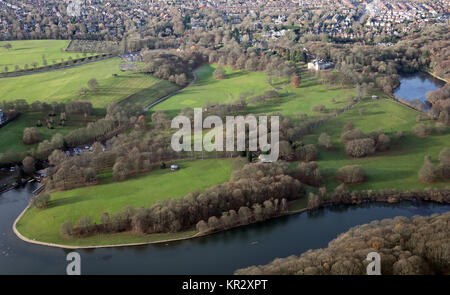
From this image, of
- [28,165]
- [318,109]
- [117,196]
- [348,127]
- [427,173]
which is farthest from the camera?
[318,109]

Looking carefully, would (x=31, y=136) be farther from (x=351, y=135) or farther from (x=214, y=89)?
(x=351, y=135)

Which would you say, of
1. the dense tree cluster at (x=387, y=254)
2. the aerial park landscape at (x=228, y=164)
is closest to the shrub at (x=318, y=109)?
the aerial park landscape at (x=228, y=164)

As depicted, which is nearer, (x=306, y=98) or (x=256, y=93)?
(x=306, y=98)

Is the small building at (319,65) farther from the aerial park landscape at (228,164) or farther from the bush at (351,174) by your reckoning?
the bush at (351,174)

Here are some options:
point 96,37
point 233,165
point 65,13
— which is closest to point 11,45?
point 96,37

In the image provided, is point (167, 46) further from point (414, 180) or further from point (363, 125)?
point (414, 180)

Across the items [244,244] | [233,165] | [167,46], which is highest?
[167,46]

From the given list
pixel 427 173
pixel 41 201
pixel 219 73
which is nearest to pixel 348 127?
pixel 427 173
